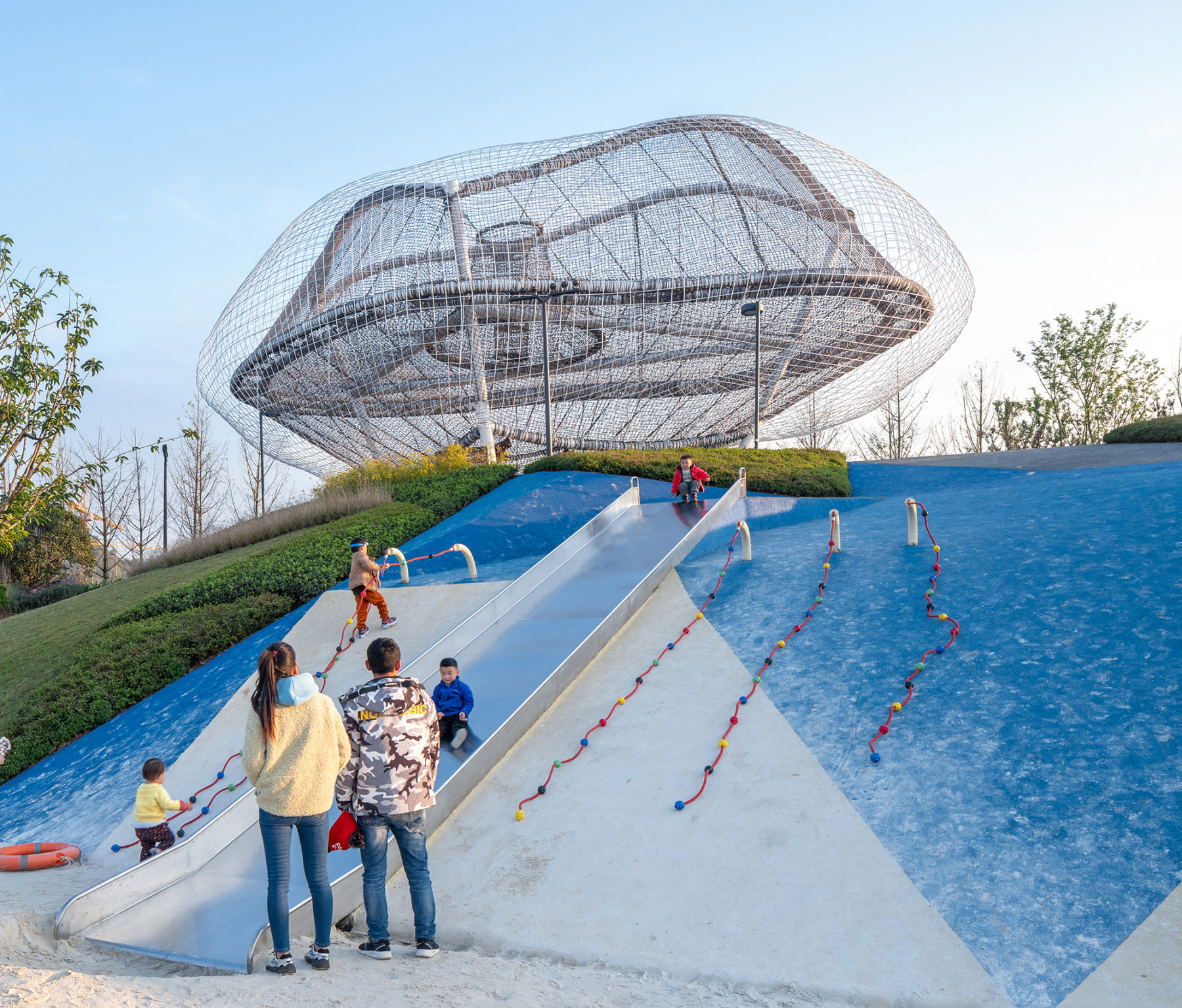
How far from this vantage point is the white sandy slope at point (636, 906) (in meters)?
3.77

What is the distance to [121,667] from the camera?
33.9 ft

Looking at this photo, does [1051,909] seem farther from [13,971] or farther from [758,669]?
[13,971]

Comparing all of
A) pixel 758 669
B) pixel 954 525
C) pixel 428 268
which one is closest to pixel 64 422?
pixel 758 669

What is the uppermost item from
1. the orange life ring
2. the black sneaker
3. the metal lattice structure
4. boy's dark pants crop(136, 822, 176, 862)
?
the metal lattice structure

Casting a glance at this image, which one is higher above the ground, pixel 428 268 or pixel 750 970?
pixel 428 268

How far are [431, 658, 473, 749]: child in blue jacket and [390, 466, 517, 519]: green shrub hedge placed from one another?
9859 mm

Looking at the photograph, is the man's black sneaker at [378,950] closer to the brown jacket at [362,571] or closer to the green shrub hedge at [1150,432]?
the brown jacket at [362,571]

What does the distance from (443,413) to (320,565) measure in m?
16.7

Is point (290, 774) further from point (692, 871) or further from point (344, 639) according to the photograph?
point (344, 639)

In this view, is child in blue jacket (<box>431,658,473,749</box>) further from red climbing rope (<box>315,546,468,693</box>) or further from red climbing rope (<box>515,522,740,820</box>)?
red climbing rope (<box>315,546,468,693</box>)

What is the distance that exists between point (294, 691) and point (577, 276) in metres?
23.8

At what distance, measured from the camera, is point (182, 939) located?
454 cm

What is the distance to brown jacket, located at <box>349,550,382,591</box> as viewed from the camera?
909 cm

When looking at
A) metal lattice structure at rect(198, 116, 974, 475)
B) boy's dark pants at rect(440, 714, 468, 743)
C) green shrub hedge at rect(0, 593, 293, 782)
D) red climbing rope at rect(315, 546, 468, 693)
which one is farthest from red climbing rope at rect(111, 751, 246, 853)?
metal lattice structure at rect(198, 116, 974, 475)
